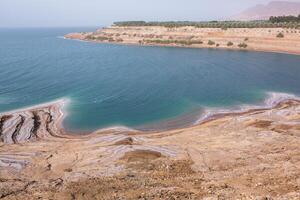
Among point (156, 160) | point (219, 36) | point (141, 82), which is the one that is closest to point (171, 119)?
point (156, 160)

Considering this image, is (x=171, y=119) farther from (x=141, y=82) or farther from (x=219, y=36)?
(x=219, y=36)

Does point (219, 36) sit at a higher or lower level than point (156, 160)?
higher

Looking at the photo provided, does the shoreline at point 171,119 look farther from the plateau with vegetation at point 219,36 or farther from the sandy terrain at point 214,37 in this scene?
the plateau with vegetation at point 219,36

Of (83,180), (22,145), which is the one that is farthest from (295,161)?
(22,145)

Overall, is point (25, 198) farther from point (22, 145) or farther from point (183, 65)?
point (183, 65)

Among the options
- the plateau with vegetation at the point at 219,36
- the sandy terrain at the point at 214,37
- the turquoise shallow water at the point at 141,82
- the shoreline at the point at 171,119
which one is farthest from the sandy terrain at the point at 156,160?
the plateau with vegetation at the point at 219,36
